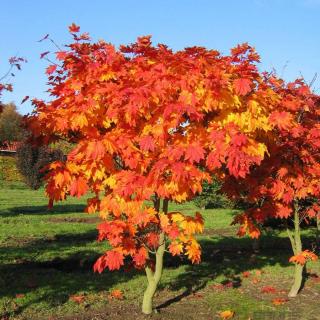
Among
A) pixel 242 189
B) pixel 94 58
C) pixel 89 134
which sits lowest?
pixel 242 189

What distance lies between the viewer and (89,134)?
5285 mm

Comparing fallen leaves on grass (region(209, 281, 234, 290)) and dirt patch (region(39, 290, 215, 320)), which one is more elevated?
fallen leaves on grass (region(209, 281, 234, 290))

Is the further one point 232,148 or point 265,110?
point 265,110

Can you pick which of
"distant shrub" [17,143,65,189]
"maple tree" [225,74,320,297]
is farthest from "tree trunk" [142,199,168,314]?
"distant shrub" [17,143,65,189]

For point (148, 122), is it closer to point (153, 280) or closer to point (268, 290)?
point (153, 280)

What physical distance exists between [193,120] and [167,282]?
3.84 meters

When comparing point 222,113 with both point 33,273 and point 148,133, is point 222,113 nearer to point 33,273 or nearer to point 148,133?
point 148,133

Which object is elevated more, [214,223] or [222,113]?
[222,113]

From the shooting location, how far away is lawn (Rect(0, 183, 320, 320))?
643 centimetres

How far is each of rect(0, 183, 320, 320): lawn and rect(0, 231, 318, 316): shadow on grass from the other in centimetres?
1

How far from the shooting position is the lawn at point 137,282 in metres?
6.43

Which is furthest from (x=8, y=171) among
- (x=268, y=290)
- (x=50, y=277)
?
(x=268, y=290)

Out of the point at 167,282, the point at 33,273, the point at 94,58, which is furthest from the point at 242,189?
the point at 33,273

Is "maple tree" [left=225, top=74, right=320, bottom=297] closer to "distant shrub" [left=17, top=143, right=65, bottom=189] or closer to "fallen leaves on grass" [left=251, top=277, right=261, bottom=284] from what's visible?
"fallen leaves on grass" [left=251, top=277, right=261, bottom=284]
